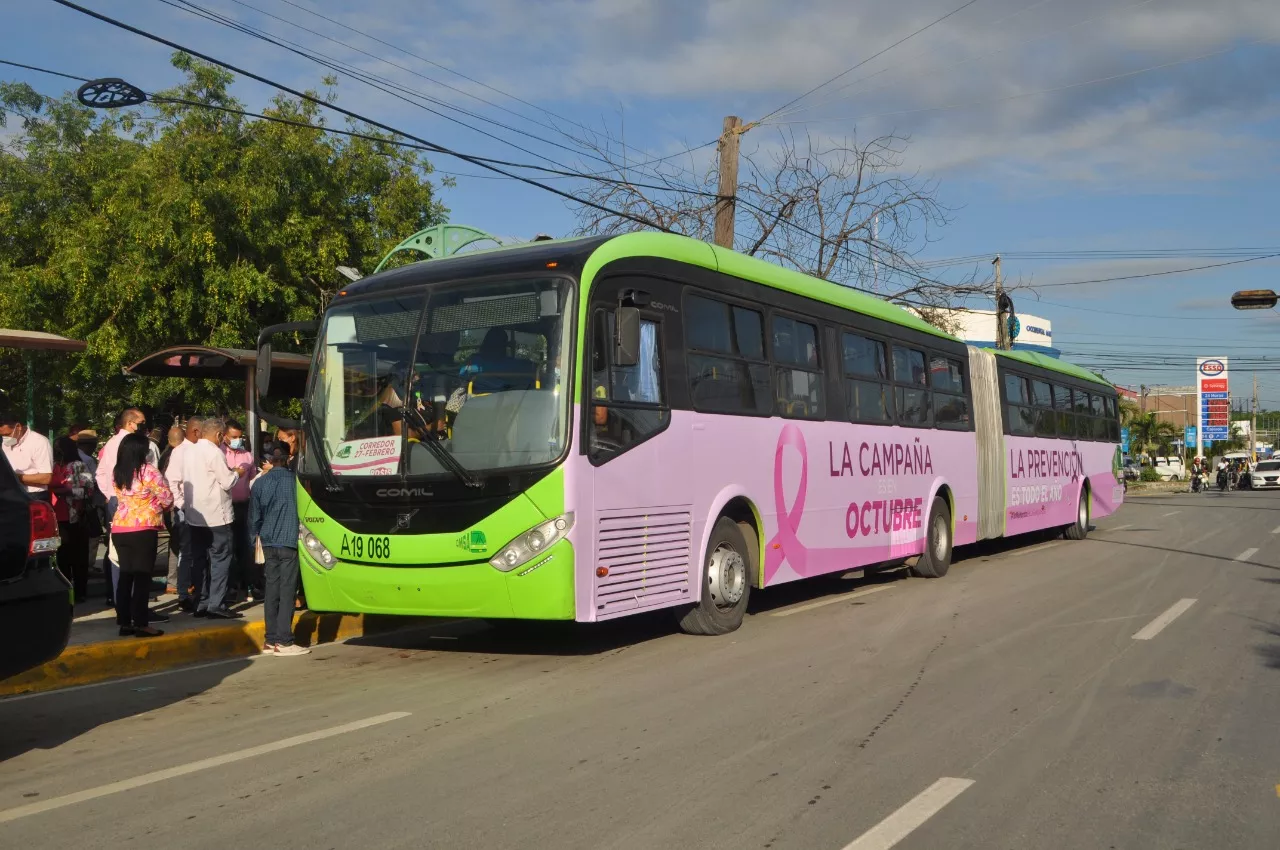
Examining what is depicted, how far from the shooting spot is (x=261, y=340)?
9.22 metres

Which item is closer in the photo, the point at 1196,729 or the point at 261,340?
the point at 1196,729

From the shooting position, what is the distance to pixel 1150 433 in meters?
89.2

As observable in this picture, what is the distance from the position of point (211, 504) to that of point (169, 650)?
1.73 m

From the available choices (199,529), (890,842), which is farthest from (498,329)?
(890,842)

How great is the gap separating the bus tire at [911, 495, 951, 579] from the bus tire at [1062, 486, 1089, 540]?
23.7 ft

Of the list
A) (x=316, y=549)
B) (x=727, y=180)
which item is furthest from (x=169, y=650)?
(x=727, y=180)

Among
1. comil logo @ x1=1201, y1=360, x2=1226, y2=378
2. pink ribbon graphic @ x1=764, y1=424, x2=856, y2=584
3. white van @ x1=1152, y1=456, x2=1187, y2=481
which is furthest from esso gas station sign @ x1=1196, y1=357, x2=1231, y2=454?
pink ribbon graphic @ x1=764, y1=424, x2=856, y2=584

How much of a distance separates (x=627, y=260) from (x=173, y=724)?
457 cm

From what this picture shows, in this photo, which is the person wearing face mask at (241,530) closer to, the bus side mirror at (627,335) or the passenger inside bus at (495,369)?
the passenger inside bus at (495,369)

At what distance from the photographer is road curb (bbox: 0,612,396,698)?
8.16 m

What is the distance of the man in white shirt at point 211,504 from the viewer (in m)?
10.4

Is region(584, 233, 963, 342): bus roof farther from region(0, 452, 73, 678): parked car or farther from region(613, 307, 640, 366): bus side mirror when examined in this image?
region(0, 452, 73, 678): parked car

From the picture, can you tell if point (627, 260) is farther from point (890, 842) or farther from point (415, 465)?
point (890, 842)

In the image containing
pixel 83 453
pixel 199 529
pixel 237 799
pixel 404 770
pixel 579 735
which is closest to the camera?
pixel 237 799
